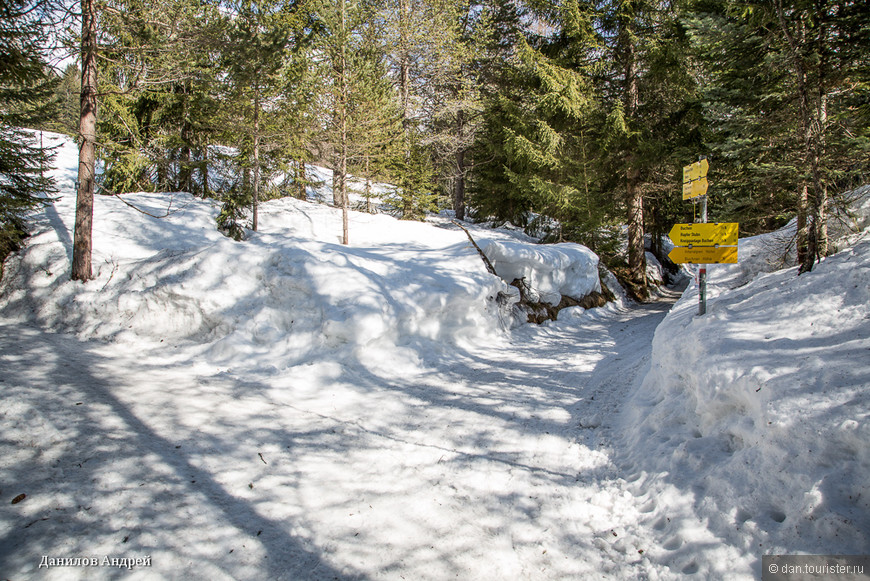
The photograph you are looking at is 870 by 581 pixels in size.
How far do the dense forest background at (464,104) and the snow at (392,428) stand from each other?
2.26 m

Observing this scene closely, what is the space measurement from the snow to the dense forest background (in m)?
2.26

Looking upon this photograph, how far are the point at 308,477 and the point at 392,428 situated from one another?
4.32 ft

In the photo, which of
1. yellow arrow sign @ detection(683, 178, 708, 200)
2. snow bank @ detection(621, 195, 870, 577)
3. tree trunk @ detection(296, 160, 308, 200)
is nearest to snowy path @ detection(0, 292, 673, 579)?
snow bank @ detection(621, 195, 870, 577)

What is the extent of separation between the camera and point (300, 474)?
3.54m

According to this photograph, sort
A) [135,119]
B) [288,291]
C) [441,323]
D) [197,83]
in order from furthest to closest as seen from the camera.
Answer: [135,119] < [197,83] < [441,323] < [288,291]

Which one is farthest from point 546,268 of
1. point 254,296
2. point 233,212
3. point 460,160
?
point 460,160

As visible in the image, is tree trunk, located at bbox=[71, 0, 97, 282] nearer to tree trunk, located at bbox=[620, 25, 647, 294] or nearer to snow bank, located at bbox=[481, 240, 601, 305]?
snow bank, located at bbox=[481, 240, 601, 305]

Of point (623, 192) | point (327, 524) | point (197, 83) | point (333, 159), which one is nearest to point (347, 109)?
point (333, 159)

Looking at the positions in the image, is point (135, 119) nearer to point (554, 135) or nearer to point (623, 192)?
point (554, 135)

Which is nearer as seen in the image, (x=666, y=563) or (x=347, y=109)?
(x=666, y=563)

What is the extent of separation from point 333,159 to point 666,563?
15551 mm

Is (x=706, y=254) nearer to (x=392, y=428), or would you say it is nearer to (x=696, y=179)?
(x=696, y=179)

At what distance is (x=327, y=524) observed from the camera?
9.70 feet

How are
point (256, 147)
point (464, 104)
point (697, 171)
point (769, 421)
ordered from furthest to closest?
1. point (464, 104)
2. point (256, 147)
3. point (697, 171)
4. point (769, 421)
